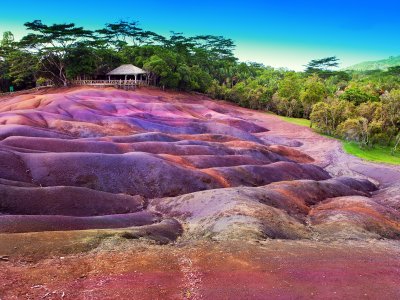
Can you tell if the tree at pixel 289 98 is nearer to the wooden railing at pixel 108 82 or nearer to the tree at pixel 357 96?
the tree at pixel 357 96

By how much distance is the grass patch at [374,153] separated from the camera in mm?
60062

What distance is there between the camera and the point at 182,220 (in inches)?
1150

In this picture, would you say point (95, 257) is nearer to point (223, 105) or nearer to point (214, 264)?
point (214, 264)

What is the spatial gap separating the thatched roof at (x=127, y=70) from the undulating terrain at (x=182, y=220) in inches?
1535

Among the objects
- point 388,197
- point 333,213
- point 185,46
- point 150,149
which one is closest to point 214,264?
point 333,213

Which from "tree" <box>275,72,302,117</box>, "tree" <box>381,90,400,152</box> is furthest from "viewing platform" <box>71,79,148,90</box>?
"tree" <box>381,90,400,152</box>

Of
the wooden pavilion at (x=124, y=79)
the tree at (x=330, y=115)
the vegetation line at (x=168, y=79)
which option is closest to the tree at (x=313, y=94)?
the vegetation line at (x=168, y=79)

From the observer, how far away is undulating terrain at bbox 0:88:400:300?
52.6 ft

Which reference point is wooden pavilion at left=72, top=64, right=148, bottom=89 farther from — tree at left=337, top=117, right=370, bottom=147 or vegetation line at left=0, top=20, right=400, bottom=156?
tree at left=337, top=117, right=370, bottom=147

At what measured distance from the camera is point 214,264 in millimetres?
18219

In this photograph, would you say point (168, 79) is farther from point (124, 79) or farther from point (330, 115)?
point (330, 115)

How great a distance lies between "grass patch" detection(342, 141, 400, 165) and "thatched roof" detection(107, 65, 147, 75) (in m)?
53.5

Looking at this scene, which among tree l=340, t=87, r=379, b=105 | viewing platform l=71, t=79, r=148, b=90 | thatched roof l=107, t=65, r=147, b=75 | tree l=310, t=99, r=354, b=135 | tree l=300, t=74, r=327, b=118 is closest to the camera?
tree l=310, t=99, r=354, b=135

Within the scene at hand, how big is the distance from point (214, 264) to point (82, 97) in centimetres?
6760
